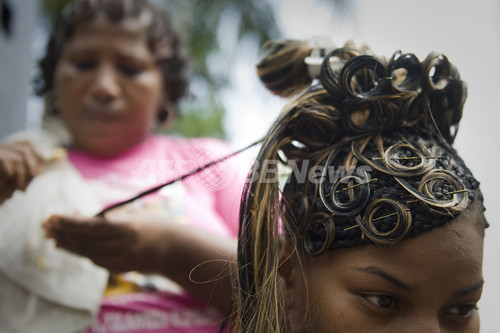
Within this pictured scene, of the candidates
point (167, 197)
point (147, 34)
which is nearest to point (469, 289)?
point (167, 197)

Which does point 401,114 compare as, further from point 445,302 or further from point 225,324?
point 225,324

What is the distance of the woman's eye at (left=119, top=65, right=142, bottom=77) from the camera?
6.07ft

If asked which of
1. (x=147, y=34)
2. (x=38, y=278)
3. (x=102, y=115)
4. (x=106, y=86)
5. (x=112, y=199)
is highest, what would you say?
(x=147, y=34)

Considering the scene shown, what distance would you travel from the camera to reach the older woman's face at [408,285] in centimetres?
93

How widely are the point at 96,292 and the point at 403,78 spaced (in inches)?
39.6

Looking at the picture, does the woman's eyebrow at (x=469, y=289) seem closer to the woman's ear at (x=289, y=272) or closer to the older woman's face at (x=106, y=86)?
the woman's ear at (x=289, y=272)

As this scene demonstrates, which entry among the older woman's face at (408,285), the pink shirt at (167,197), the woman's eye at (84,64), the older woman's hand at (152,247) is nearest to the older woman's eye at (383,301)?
the older woman's face at (408,285)

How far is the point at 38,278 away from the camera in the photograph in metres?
1.41

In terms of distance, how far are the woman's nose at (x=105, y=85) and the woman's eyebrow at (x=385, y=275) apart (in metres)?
1.14

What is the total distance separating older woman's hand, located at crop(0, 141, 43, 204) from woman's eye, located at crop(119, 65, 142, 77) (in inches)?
23.4

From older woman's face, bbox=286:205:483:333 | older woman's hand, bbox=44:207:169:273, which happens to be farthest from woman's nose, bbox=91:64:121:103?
older woman's face, bbox=286:205:483:333

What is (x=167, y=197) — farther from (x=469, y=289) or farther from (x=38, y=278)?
(x=469, y=289)

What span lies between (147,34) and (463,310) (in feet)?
4.84

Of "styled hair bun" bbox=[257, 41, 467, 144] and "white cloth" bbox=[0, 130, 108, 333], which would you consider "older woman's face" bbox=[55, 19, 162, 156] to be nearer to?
"white cloth" bbox=[0, 130, 108, 333]
